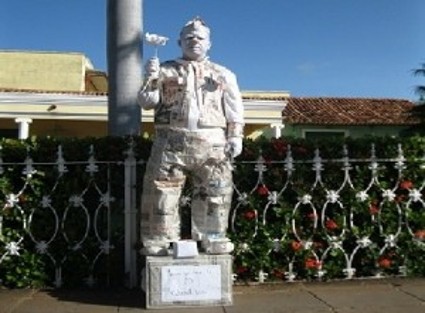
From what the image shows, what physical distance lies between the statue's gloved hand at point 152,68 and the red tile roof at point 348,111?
2143 cm

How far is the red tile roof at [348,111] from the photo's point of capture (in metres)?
26.8

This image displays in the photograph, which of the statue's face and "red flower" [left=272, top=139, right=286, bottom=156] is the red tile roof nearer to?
"red flower" [left=272, top=139, right=286, bottom=156]

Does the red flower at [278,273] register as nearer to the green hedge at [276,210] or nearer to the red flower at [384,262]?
the green hedge at [276,210]

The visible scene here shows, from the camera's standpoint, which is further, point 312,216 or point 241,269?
point 312,216

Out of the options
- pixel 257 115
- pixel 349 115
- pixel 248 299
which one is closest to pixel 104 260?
pixel 248 299

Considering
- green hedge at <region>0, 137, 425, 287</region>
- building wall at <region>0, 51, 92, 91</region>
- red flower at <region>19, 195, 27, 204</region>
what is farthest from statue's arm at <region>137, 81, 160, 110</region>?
building wall at <region>0, 51, 92, 91</region>

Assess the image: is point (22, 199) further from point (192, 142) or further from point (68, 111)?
point (68, 111)

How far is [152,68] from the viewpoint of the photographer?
15.9 feet

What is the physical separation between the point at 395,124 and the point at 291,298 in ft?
77.3

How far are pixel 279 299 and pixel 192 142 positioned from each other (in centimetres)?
151

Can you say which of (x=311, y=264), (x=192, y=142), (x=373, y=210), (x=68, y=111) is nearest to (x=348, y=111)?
(x=68, y=111)

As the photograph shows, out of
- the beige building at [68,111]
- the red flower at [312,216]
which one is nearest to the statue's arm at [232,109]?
the red flower at [312,216]

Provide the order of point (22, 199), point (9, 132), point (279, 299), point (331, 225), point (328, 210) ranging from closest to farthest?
point (279, 299) → point (22, 199) → point (331, 225) → point (328, 210) → point (9, 132)

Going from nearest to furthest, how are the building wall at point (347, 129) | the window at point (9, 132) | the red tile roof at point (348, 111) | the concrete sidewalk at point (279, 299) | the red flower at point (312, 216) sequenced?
the concrete sidewalk at point (279, 299) → the red flower at point (312, 216) → the window at point (9, 132) → the building wall at point (347, 129) → the red tile roof at point (348, 111)
